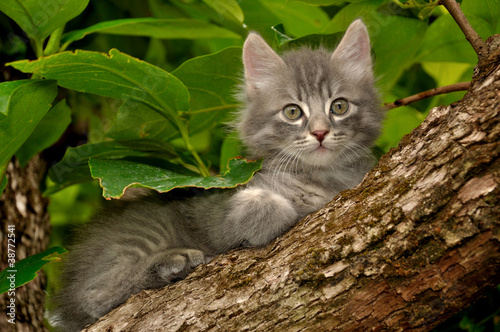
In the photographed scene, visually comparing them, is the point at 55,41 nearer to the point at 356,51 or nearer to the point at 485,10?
the point at 356,51

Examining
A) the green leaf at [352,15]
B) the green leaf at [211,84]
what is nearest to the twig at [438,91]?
the green leaf at [352,15]

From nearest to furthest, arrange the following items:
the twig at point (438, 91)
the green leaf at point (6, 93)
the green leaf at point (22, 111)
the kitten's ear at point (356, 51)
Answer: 1. the green leaf at point (6, 93)
2. the green leaf at point (22, 111)
3. the twig at point (438, 91)
4. the kitten's ear at point (356, 51)

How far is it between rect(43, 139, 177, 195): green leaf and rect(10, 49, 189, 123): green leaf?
169 mm

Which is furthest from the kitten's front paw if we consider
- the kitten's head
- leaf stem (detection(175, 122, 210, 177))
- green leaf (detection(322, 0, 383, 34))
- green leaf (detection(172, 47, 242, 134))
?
green leaf (detection(322, 0, 383, 34))

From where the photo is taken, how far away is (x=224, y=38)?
2.44 m

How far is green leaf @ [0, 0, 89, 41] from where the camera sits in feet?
5.61

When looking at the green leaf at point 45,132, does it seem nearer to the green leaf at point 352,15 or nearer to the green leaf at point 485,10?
the green leaf at point 352,15

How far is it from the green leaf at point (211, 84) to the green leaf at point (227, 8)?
138mm

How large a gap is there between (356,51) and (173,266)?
1231mm

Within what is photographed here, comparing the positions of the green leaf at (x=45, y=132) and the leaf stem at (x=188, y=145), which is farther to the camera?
the green leaf at (x=45, y=132)

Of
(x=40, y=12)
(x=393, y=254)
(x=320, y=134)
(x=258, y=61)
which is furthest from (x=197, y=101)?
(x=393, y=254)

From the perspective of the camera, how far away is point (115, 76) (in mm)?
1764

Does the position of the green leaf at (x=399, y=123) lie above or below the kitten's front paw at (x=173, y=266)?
above

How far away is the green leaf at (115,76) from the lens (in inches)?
63.1
